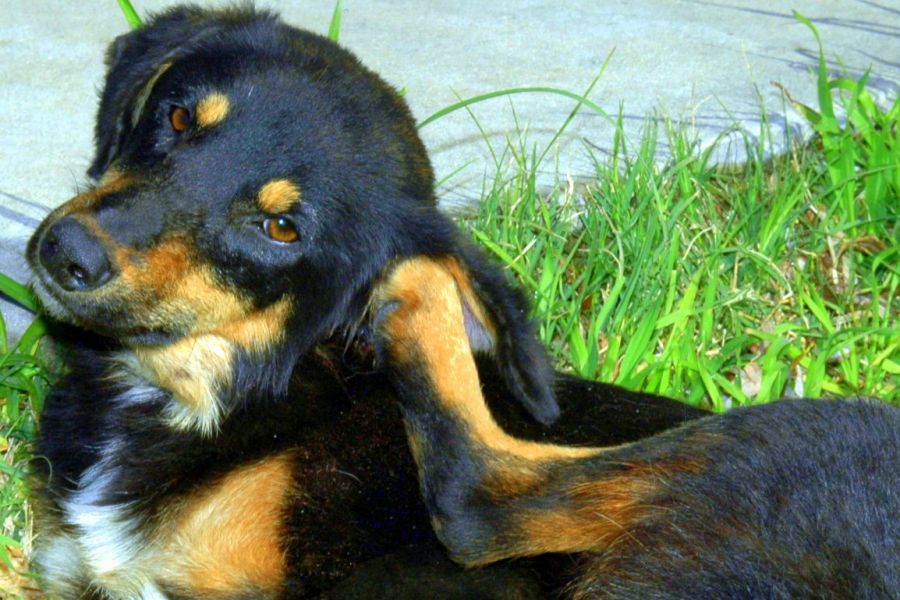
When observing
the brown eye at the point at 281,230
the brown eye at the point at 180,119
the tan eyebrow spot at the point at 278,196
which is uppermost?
the brown eye at the point at 180,119

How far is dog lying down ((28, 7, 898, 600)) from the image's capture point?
2883 millimetres

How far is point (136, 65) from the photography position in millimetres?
3502

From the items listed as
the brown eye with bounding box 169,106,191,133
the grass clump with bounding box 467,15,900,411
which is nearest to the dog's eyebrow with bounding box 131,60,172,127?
the brown eye with bounding box 169,106,191,133

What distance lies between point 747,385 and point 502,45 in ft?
7.48

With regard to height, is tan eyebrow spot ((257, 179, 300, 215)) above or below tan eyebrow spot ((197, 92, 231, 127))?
below

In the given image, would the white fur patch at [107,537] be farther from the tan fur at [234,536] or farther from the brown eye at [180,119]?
the brown eye at [180,119]

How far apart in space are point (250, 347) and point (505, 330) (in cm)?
65

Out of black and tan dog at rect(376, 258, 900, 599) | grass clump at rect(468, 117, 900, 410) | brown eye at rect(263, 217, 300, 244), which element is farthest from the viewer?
grass clump at rect(468, 117, 900, 410)

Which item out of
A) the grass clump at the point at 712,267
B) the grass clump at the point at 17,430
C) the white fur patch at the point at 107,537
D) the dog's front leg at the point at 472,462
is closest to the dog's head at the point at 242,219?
the dog's front leg at the point at 472,462

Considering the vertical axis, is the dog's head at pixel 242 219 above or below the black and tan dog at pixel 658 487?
above

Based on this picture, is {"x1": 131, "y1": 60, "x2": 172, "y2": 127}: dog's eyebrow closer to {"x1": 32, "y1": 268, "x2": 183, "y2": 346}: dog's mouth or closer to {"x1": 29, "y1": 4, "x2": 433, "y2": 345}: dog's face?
{"x1": 29, "y1": 4, "x2": 433, "y2": 345}: dog's face

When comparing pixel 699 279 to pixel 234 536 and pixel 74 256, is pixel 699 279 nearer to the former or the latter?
pixel 234 536

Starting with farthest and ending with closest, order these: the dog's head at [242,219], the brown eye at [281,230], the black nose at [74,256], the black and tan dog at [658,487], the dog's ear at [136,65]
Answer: the dog's ear at [136,65], the brown eye at [281,230], the dog's head at [242,219], the black nose at [74,256], the black and tan dog at [658,487]

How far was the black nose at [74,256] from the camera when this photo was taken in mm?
2873
